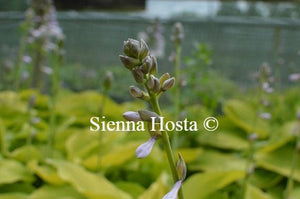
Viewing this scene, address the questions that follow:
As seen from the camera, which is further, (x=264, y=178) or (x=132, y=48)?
(x=264, y=178)

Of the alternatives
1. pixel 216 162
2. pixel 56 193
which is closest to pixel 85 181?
pixel 56 193

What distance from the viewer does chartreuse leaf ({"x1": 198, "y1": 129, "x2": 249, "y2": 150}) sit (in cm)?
276

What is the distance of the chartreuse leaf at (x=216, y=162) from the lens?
7.92ft

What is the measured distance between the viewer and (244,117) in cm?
302

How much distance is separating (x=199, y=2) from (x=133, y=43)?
7291mm

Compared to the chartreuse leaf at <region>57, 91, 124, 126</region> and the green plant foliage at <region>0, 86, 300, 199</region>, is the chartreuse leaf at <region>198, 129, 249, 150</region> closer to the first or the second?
the green plant foliage at <region>0, 86, 300, 199</region>

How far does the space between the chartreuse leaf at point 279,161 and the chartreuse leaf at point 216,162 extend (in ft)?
0.34

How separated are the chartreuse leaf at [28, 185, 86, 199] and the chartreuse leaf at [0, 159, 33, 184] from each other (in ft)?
0.56

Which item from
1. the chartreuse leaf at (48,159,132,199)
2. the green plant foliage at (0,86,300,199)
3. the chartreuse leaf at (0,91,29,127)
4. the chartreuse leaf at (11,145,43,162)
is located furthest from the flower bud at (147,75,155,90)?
the chartreuse leaf at (0,91,29,127)

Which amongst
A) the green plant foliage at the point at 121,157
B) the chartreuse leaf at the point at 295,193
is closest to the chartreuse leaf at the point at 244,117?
the green plant foliage at the point at 121,157

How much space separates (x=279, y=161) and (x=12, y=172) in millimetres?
1359

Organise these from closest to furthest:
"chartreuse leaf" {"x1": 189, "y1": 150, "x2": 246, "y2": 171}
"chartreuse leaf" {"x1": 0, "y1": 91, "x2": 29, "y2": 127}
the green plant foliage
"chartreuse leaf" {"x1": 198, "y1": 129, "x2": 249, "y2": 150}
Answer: the green plant foliage
"chartreuse leaf" {"x1": 189, "y1": 150, "x2": 246, "y2": 171}
"chartreuse leaf" {"x1": 198, "y1": 129, "x2": 249, "y2": 150}
"chartreuse leaf" {"x1": 0, "y1": 91, "x2": 29, "y2": 127}

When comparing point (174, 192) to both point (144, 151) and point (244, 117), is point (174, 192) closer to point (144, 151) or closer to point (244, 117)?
point (144, 151)

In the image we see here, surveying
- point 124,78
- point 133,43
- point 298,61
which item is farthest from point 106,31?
point 133,43
